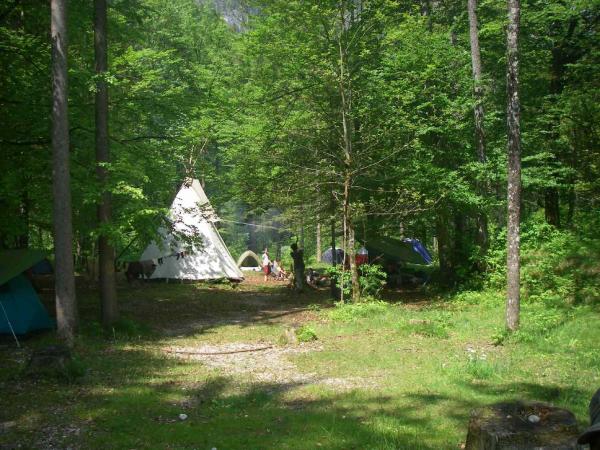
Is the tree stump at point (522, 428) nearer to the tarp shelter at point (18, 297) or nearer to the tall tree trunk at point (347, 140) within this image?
the tarp shelter at point (18, 297)

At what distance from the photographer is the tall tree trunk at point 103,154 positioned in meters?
11.8

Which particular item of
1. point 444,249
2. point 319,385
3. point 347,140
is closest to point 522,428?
point 319,385

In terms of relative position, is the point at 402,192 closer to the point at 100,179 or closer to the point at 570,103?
the point at 570,103

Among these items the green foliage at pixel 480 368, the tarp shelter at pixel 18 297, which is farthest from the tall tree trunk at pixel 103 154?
the green foliage at pixel 480 368

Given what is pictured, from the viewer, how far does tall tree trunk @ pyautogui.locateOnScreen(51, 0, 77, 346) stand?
9.94 metres

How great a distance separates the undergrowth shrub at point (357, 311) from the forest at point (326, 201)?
0.07 m

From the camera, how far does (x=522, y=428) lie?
4.37 m

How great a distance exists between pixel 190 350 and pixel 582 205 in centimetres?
1872

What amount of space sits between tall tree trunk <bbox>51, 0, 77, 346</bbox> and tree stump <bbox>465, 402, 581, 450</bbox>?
25.7 feet

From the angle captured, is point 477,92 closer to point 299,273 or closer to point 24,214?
point 299,273

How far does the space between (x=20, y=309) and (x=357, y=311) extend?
25.4 ft

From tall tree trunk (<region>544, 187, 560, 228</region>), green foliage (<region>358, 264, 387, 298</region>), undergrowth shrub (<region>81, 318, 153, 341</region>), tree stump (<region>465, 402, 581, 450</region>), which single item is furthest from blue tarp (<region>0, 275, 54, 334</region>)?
tall tree trunk (<region>544, 187, 560, 228</region>)

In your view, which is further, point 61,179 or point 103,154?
point 103,154

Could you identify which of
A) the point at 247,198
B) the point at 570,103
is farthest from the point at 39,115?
the point at 570,103
